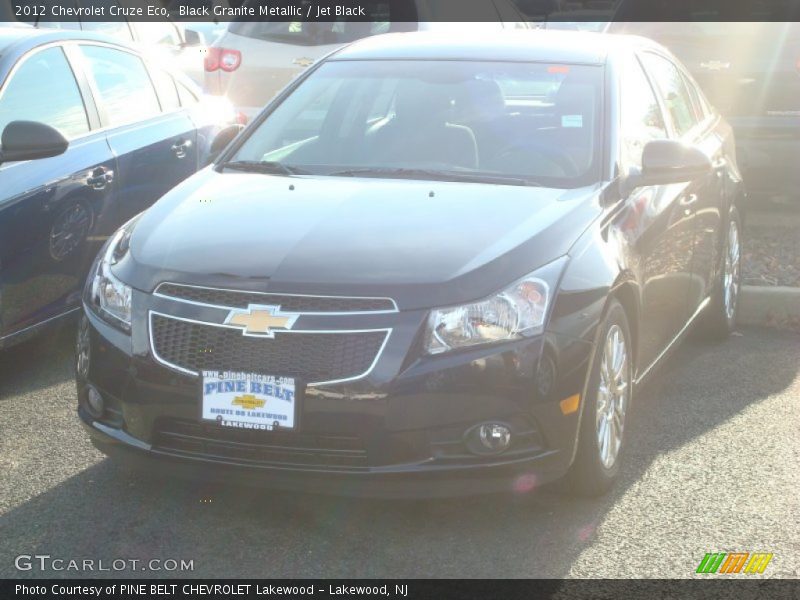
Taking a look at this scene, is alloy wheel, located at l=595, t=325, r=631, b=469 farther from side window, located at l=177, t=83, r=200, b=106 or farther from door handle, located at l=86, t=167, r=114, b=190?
side window, located at l=177, t=83, r=200, b=106

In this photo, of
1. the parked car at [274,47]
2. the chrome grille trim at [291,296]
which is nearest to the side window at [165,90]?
the parked car at [274,47]

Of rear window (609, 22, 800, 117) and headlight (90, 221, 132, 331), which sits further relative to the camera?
rear window (609, 22, 800, 117)

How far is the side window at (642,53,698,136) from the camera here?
626 centimetres

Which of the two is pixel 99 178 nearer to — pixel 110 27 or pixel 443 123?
pixel 443 123

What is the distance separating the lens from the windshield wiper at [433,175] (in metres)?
5.18

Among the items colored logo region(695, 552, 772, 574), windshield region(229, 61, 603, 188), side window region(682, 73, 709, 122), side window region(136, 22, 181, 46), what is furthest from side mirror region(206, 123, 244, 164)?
side window region(136, 22, 181, 46)

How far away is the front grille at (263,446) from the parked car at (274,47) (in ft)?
21.5

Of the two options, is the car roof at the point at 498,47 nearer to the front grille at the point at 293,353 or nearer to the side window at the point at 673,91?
the side window at the point at 673,91

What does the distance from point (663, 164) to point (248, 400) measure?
77.1 inches

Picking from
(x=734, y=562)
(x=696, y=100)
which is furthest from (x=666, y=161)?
(x=696, y=100)

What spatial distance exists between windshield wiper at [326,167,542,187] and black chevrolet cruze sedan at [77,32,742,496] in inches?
0.6

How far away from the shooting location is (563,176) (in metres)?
5.20

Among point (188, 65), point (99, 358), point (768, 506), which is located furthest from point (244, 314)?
point (188, 65)

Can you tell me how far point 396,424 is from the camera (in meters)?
4.14
